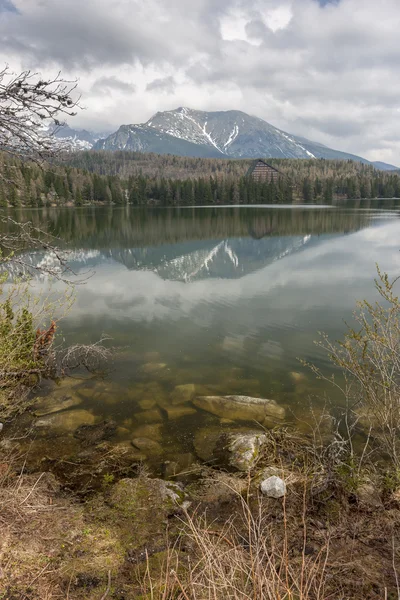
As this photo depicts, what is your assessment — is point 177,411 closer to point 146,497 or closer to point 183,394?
point 183,394

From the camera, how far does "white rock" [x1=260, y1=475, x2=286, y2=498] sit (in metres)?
7.31

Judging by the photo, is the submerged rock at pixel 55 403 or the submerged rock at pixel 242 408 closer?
the submerged rock at pixel 242 408

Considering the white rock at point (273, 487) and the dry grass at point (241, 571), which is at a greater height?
the dry grass at point (241, 571)

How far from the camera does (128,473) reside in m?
8.46

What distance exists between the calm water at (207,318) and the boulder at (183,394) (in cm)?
24

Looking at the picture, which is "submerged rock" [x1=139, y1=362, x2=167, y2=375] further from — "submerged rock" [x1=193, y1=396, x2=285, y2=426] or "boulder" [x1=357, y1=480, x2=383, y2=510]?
"boulder" [x1=357, y1=480, x2=383, y2=510]

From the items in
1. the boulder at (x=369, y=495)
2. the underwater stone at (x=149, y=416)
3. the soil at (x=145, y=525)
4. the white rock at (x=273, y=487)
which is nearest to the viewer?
the soil at (x=145, y=525)

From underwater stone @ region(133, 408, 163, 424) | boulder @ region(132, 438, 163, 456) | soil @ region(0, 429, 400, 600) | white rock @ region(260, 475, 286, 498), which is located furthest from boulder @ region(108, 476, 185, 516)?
underwater stone @ region(133, 408, 163, 424)

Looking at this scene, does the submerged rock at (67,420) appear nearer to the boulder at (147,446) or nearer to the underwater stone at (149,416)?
the underwater stone at (149,416)

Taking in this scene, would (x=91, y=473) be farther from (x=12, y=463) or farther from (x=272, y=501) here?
(x=272, y=501)

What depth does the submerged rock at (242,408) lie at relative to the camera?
1104cm

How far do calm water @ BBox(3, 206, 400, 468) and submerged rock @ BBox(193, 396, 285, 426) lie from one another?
1.39 feet

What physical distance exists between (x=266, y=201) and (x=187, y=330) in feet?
545

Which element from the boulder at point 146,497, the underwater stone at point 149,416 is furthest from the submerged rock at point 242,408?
the boulder at point 146,497
